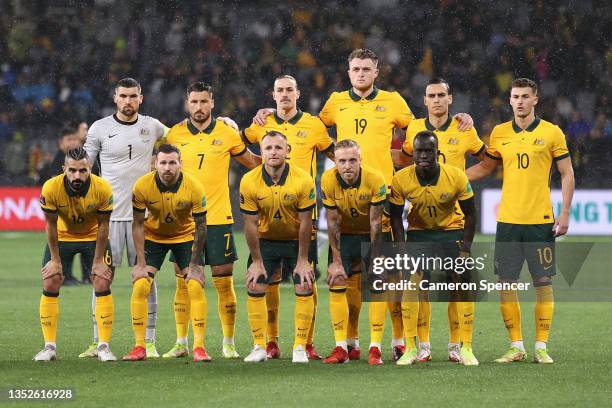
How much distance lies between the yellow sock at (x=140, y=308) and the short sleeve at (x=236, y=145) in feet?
3.77

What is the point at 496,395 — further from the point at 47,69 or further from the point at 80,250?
the point at 47,69

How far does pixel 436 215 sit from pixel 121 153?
2.37 metres

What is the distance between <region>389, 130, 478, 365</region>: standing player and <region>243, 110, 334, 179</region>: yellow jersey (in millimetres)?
830

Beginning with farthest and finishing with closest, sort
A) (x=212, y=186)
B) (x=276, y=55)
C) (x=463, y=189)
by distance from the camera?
(x=276, y=55) → (x=212, y=186) → (x=463, y=189)

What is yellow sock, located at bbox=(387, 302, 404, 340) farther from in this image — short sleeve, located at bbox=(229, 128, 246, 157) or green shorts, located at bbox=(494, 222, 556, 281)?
short sleeve, located at bbox=(229, 128, 246, 157)

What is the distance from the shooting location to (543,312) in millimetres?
8273

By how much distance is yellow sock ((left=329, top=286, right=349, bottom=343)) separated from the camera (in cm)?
820

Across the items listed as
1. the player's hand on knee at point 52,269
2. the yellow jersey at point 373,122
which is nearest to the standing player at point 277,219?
the yellow jersey at point 373,122

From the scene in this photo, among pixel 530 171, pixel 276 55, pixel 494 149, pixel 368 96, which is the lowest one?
pixel 530 171

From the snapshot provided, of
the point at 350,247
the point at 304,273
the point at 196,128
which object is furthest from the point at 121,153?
the point at 350,247

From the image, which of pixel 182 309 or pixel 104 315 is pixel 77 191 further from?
pixel 182 309

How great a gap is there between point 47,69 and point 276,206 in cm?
1628

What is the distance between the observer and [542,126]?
834cm

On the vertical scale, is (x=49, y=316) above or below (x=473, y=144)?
below
